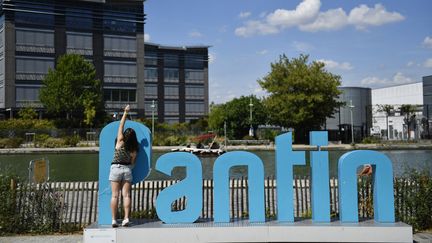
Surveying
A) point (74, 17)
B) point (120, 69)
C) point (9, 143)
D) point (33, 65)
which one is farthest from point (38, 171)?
point (120, 69)

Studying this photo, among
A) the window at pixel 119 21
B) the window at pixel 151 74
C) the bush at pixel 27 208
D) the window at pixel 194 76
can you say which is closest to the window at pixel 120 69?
the window at pixel 119 21

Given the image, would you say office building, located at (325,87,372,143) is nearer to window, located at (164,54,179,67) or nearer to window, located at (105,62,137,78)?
window, located at (164,54,179,67)

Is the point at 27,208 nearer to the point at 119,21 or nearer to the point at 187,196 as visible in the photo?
the point at 187,196

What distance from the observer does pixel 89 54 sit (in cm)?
6938

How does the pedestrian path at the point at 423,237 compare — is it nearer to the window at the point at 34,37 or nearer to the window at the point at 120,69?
the window at the point at 34,37

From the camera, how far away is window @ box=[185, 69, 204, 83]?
3856 inches

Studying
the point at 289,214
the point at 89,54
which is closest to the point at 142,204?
the point at 289,214

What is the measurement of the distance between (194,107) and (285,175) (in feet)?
296

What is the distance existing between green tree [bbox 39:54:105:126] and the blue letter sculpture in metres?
A: 52.3

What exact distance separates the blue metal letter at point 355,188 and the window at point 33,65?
62479mm

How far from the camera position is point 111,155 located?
856cm

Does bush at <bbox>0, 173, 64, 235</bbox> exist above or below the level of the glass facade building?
below

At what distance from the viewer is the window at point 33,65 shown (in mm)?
64125

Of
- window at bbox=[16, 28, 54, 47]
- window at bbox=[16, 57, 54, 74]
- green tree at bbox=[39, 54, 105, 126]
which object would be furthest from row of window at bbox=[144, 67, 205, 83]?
green tree at bbox=[39, 54, 105, 126]
